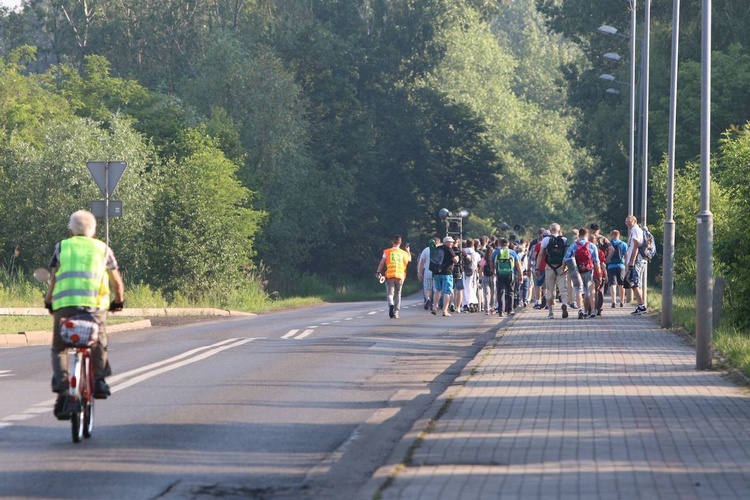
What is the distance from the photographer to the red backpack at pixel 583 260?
26.0 metres

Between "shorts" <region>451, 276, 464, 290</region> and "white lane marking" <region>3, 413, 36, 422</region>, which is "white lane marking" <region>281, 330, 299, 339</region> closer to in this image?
"shorts" <region>451, 276, 464, 290</region>

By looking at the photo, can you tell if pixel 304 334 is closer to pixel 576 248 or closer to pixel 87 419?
pixel 576 248

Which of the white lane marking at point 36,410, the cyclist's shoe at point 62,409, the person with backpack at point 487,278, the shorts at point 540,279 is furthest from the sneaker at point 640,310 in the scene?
the cyclist's shoe at point 62,409

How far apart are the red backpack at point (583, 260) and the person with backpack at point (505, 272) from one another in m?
3.43

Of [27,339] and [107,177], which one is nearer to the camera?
[27,339]

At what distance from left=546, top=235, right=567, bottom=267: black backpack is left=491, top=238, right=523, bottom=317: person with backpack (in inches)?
108

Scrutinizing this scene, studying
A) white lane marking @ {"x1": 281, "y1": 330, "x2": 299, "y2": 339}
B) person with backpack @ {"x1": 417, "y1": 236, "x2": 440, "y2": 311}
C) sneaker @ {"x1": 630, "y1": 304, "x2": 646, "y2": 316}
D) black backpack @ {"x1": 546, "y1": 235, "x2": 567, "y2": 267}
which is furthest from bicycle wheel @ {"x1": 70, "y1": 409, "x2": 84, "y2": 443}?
person with backpack @ {"x1": 417, "y1": 236, "x2": 440, "y2": 311}

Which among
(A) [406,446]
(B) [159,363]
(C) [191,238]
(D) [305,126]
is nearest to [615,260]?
(B) [159,363]

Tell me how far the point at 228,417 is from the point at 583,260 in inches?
596

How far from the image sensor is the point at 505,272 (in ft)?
97.8

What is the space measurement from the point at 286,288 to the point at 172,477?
53516 mm

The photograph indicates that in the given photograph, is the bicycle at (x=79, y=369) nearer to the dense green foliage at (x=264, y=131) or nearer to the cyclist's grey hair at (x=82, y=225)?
the cyclist's grey hair at (x=82, y=225)

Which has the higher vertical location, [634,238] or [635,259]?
[634,238]

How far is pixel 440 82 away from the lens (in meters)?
82.9
